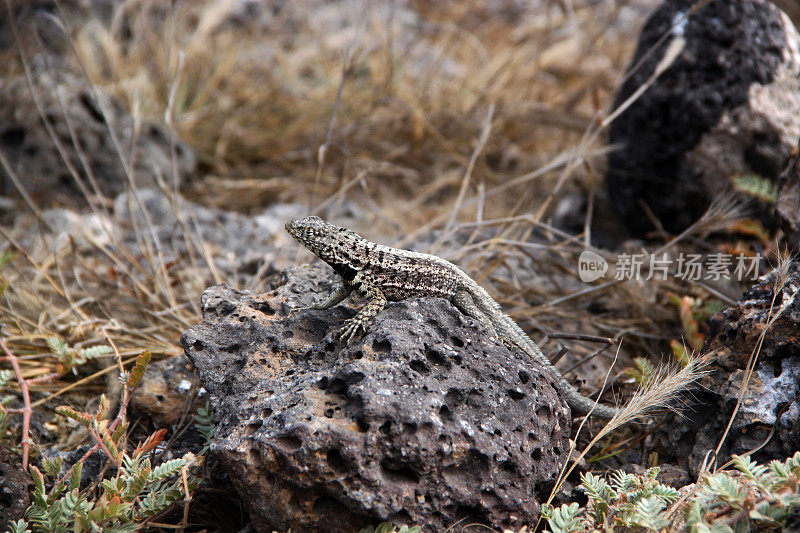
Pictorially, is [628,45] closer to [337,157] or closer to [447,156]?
[447,156]

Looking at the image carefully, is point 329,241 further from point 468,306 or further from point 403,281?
point 468,306

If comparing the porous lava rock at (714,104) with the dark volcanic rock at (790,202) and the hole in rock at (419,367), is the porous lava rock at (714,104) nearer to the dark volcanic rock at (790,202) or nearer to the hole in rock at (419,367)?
the dark volcanic rock at (790,202)

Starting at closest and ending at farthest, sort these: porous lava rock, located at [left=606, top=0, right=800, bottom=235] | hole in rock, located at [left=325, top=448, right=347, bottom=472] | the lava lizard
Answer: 1. hole in rock, located at [left=325, top=448, right=347, bottom=472]
2. the lava lizard
3. porous lava rock, located at [left=606, top=0, right=800, bottom=235]

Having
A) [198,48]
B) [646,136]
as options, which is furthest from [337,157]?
[646,136]

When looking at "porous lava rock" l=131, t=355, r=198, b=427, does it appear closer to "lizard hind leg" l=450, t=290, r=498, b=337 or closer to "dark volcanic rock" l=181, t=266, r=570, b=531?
"dark volcanic rock" l=181, t=266, r=570, b=531

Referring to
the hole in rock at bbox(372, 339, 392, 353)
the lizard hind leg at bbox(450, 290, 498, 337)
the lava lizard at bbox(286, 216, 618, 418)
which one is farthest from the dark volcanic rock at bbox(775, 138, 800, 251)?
the hole in rock at bbox(372, 339, 392, 353)

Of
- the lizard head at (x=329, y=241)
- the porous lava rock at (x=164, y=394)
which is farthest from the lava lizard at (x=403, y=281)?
the porous lava rock at (x=164, y=394)
